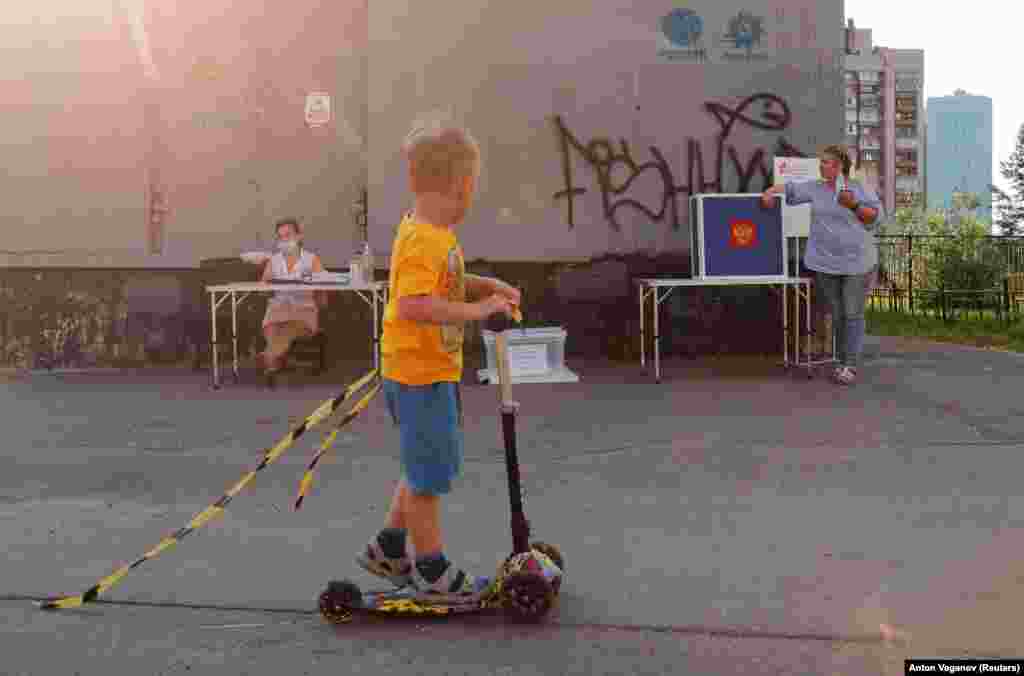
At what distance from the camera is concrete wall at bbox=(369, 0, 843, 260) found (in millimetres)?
12648

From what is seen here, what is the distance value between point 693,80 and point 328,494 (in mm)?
7786

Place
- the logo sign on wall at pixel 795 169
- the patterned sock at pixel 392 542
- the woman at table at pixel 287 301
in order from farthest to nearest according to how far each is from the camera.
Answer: the logo sign on wall at pixel 795 169 < the woman at table at pixel 287 301 < the patterned sock at pixel 392 542

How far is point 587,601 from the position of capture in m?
4.21

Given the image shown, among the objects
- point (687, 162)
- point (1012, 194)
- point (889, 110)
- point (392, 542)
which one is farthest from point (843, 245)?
point (889, 110)

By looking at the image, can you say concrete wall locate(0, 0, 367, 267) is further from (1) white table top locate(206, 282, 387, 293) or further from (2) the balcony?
(2) the balcony

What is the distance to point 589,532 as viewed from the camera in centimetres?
521

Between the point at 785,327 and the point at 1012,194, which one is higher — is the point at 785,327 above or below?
below

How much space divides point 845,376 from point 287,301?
4.76 meters

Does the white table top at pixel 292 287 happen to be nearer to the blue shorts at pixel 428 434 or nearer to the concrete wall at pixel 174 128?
the concrete wall at pixel 174 128

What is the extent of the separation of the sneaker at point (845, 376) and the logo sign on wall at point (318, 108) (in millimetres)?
5497

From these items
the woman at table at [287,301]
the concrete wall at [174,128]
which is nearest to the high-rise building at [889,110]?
the concrete wall at [174,128]

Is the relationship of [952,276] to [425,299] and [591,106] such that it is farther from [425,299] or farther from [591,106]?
[425,299]

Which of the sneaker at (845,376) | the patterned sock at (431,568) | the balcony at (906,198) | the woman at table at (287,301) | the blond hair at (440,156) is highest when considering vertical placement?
the balcony at (906,198)

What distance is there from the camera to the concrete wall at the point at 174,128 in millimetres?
12734
